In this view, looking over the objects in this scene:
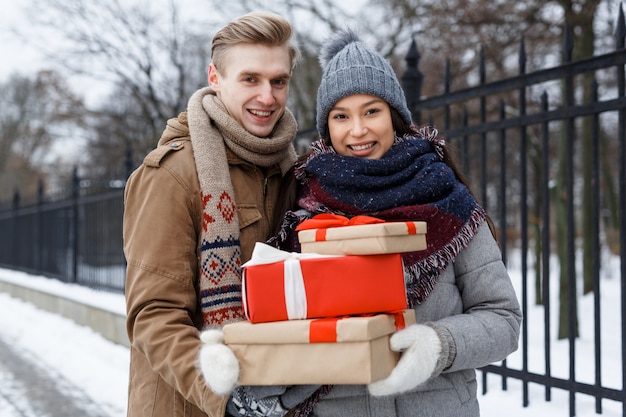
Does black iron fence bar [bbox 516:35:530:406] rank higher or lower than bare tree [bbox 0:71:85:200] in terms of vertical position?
lower

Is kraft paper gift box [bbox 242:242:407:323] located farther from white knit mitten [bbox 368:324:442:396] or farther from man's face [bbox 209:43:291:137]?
man's face [bbox 209:43:291:137]

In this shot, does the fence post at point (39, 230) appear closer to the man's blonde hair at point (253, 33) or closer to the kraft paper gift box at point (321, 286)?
the man's blonde hair at point (253, 33)

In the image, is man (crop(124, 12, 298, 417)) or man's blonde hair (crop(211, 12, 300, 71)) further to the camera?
man's blonde hair (crop(211, 12, 300, 71))

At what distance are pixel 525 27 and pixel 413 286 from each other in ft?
24.4

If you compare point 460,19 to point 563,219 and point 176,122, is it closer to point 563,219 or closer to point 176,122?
point 563,219

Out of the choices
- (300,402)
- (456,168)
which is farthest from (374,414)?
(456,168)

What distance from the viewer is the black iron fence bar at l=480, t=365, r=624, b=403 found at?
131 inches

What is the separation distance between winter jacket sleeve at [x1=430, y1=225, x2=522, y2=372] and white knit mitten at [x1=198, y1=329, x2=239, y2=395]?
1.74ft

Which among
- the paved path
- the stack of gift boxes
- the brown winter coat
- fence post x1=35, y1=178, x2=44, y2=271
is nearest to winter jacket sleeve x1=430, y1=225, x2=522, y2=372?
the stack of gift boxes

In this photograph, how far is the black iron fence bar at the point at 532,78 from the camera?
3.40 meters

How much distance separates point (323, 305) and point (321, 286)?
5 centimetres


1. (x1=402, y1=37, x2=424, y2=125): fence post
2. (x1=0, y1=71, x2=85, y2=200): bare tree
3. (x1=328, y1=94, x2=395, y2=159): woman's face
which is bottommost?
(x1=328, y1=94, x2=395, y2=159): woman's face

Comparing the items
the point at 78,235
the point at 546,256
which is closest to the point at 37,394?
the point at 78,235

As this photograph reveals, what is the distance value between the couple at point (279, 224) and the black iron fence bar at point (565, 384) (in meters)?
1.73
